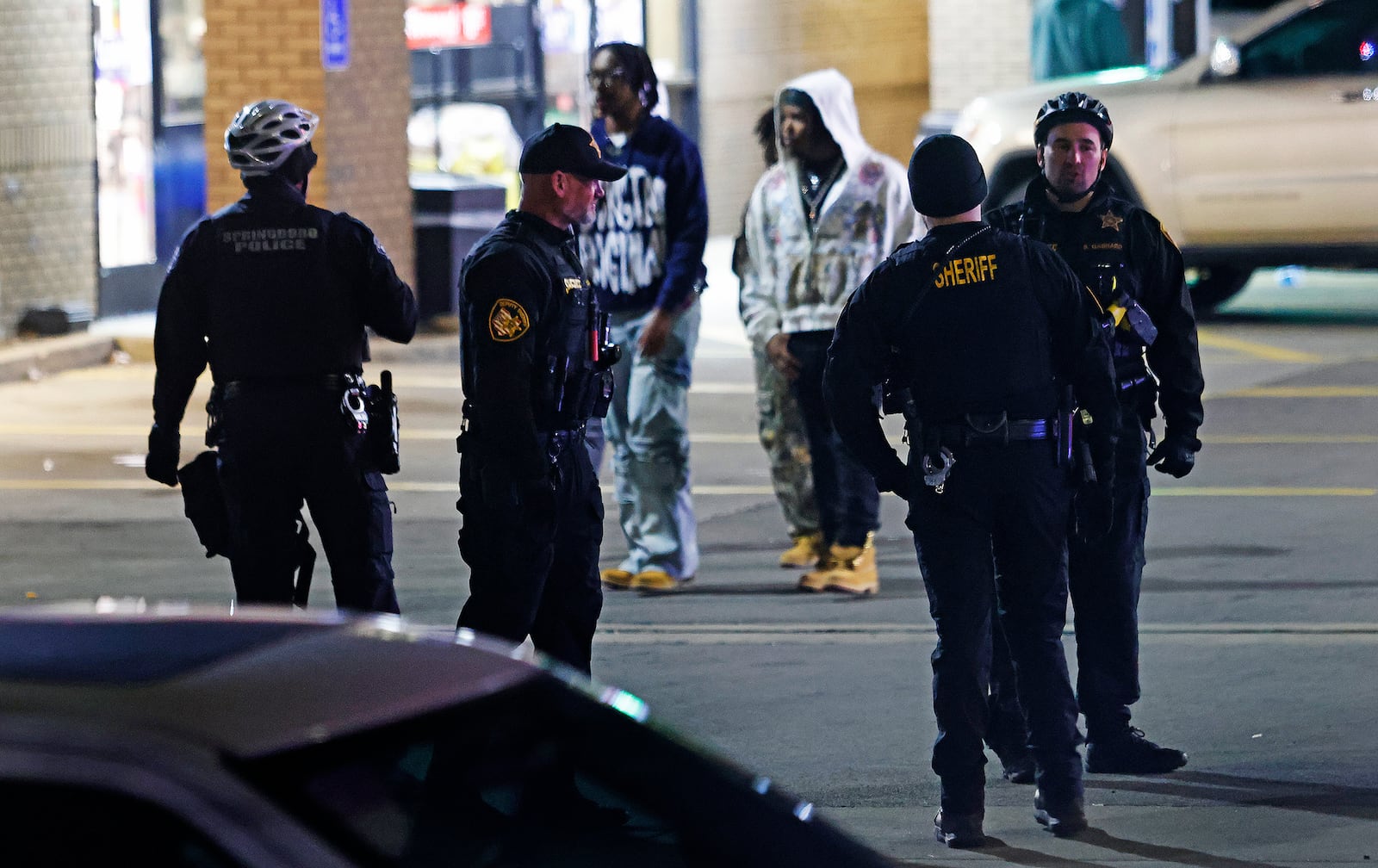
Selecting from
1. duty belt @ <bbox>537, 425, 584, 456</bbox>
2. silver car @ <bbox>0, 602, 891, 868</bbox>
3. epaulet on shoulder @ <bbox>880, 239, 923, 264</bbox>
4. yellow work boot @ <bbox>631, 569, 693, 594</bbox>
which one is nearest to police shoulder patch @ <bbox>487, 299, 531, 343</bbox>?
duty belt @ <bbox>537, 425, 584, 456</bbox>

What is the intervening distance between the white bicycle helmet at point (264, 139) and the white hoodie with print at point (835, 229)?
2.68 m

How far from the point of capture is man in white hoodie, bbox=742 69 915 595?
27.7 feet

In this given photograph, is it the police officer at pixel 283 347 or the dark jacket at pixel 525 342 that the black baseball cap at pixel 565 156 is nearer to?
the dark jacket at pixel 525 342

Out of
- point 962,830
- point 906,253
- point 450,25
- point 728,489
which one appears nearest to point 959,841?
point 962,830

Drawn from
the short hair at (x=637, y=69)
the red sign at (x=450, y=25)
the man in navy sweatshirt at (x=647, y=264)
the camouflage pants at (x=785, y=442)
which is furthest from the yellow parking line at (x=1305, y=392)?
the red sign at (x=450, y=25)

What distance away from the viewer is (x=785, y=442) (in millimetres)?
8812

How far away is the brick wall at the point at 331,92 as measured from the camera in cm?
1636

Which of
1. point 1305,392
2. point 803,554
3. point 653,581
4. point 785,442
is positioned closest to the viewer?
point 653,581

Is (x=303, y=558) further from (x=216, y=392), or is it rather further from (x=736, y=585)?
(x=736, y=585)

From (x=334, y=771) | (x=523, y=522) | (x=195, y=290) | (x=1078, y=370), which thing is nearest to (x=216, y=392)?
(x=195, y=290)

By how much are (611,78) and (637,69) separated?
0.11 meters

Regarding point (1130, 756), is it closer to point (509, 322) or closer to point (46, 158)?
point (509, 322)

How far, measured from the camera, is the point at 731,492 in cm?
1088

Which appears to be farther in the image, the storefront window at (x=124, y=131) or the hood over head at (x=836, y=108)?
Answer: the storefront window at (x=124, y=131)
